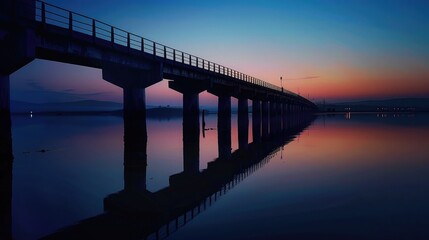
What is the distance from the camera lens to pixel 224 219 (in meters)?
8.97

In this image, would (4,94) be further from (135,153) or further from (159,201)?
(159,201)

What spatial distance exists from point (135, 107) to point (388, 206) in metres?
22.6

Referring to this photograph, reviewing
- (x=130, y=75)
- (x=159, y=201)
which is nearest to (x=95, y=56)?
(x=130, y=75)

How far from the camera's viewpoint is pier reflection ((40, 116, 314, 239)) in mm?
8172

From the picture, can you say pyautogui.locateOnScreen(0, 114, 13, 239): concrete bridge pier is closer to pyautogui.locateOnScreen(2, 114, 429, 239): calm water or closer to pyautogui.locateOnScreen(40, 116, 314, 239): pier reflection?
pyautogui.locateOnScreen(2, 114, 429, 239): calm water

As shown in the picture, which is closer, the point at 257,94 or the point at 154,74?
the point at 154,74

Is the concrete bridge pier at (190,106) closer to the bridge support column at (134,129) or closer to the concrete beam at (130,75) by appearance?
the bridge support column at (134,129)

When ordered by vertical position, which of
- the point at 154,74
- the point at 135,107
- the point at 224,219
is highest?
the point at 154,74

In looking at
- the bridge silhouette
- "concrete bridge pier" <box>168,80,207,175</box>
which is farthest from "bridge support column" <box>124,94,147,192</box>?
"concrete bridge pier" <box>168,80,207,175</box>

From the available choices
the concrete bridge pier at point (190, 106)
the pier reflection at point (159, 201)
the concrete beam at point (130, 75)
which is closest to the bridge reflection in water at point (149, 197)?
the pier reflection at point (159, 201)

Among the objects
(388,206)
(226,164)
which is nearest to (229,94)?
(226,164)

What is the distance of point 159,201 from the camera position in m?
11.0

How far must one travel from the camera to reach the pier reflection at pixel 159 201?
817 centimetres

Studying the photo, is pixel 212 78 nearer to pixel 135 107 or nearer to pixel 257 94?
pixel 135 107
